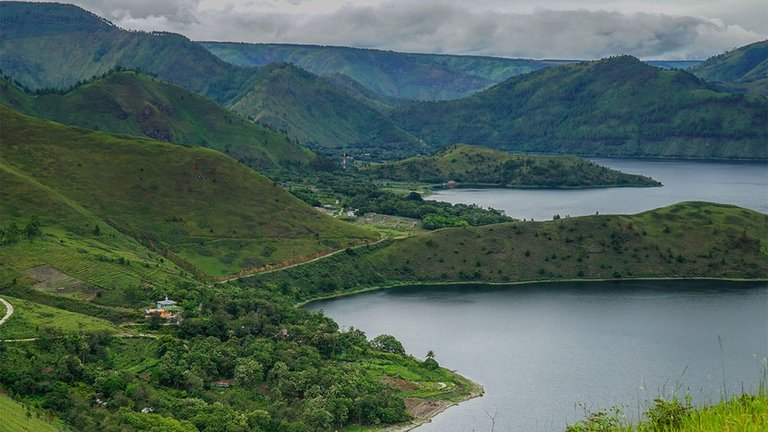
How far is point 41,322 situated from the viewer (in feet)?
273

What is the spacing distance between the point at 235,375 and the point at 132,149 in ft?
321

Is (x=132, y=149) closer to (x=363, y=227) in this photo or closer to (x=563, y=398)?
(x=363, y=227)

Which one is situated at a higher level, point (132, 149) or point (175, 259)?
point (132, 149)

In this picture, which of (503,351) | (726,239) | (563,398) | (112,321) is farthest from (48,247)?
(726,239)

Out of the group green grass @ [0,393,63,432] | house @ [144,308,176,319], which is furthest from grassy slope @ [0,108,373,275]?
green grass @ [0,393,63,432]

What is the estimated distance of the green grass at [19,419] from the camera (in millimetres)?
53219

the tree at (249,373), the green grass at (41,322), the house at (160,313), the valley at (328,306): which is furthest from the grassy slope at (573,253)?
the tree at (249,373)

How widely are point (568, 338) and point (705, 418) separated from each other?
96187mm

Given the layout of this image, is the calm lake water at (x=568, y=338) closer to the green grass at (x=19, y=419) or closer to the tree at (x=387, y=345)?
the tree at (x=387, y=345)

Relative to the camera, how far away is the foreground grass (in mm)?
14047

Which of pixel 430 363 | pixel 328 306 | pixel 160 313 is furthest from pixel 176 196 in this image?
pixel 430 363

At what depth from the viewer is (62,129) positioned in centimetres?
16838

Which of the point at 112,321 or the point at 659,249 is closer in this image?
the point at 112,321

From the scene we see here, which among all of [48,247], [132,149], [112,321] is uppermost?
[132,149]
